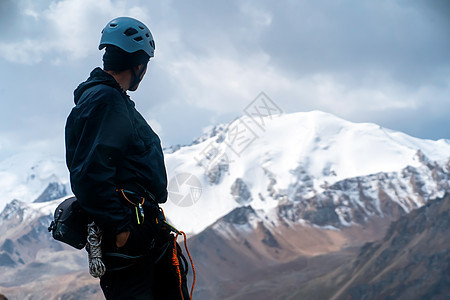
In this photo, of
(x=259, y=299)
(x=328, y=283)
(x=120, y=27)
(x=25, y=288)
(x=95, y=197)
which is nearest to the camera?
(x=95, y=197)

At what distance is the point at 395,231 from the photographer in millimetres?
128750

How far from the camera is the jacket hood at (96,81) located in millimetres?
4016

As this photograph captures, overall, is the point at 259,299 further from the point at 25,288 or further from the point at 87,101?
the point at 87,101

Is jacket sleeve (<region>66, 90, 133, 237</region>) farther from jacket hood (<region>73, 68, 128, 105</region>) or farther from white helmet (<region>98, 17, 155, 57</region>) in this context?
white helmet (<region>98, 17, 155, 57</region>)

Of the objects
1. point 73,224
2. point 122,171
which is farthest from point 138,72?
point 73,224

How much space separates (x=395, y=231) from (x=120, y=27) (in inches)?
5286

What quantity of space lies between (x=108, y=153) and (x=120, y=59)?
3.13ft

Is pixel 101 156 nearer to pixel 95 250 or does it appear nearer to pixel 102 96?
pixel 102 96

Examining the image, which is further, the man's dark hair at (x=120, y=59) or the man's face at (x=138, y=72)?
the man's face at (x=138, y=72)

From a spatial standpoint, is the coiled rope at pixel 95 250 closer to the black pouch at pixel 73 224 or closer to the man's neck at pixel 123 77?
the black pouch at pixel 73 224

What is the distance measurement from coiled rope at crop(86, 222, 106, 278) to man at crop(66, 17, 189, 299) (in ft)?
0.17

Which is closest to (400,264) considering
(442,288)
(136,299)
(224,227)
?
(442,288)

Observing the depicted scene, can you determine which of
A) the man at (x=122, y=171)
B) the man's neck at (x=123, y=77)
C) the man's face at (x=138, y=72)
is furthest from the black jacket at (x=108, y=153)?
the man's face at (x=138, y=72)

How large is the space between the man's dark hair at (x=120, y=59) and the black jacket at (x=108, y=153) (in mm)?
135
